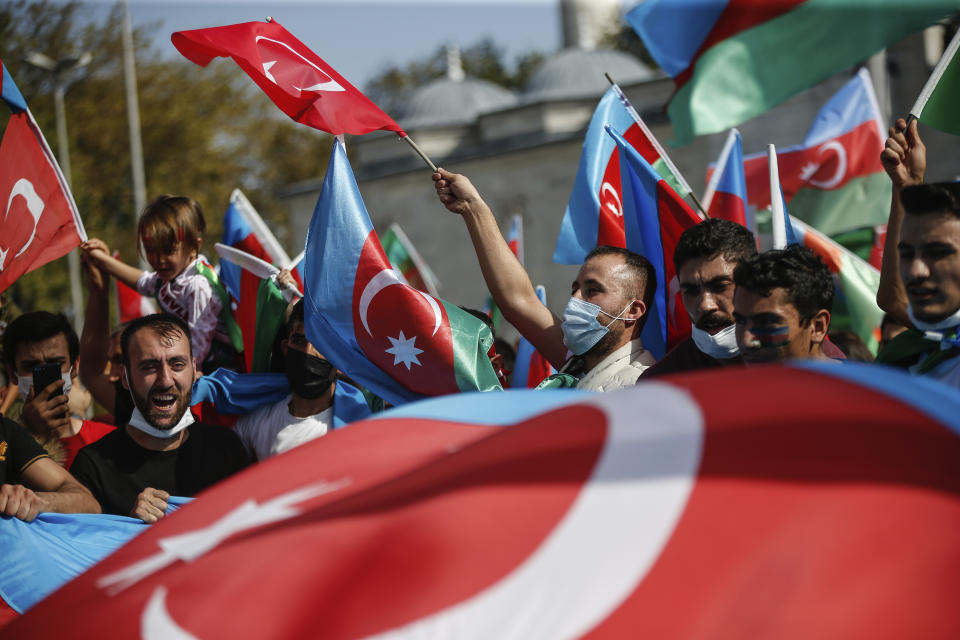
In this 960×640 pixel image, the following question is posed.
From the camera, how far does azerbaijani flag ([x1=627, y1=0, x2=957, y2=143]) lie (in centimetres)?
514

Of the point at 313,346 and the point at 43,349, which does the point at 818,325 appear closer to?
the point at 313,346

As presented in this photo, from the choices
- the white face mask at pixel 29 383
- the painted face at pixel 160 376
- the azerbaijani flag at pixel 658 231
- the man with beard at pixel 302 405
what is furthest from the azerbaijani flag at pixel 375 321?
the white face mask at pixel 29 383

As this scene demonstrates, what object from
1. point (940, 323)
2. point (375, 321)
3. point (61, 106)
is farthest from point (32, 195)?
point (61, 106)

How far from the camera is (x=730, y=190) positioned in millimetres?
6285

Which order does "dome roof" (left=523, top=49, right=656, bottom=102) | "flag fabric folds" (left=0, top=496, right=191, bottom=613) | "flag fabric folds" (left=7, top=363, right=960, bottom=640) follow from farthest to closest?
"dome roof" (left=523, top=49, right=656, bottom=102)
"flag fabric folds" (left=0, top=496, right=191, bottom=613)
"flag fabric folds" (left=7, top=363, right=960, bottom=640)

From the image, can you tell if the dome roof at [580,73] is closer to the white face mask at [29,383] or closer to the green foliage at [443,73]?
the green foliage at [443,73]

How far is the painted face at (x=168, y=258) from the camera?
524 cm

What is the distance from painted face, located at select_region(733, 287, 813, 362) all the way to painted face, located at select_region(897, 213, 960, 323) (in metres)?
0.47

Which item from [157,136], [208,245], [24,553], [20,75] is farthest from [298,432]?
[157,136]

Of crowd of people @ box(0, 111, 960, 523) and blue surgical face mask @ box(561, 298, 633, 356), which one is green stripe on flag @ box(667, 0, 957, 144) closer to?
crowd of people @ box(0, 111, 960, 523)

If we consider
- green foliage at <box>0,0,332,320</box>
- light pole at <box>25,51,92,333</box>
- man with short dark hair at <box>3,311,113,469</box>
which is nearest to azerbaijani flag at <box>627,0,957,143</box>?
man with short dark hair at <box>3,311,113,469</box>

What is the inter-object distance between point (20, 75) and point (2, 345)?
20.1 meters

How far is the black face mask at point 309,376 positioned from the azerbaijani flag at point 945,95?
268cm

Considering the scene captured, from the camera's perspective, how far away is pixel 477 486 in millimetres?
2221
